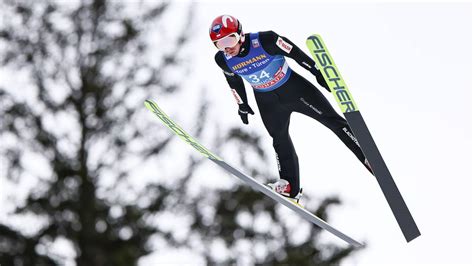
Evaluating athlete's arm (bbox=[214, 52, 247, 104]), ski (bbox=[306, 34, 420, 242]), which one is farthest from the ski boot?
ski (bbox=[306, 34, 420, 242])

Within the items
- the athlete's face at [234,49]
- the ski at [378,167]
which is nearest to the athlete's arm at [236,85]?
the athlete's face at [234,49]

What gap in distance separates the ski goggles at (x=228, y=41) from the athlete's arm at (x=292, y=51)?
286 millimetres

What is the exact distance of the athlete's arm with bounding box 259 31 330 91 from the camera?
24.2 ft

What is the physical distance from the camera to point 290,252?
22.6 m

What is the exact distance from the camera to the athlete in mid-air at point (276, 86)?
7.38 meters

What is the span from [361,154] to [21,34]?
13.1 meters

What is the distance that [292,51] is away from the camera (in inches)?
291

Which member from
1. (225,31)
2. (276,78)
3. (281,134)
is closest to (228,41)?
(225,31)

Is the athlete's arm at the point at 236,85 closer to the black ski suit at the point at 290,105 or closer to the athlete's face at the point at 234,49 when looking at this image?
the black ski suit at the point at 290,105

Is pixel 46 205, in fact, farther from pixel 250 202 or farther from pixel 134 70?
pixel 250 202

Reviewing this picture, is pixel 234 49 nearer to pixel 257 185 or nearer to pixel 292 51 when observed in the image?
pixel 292 51

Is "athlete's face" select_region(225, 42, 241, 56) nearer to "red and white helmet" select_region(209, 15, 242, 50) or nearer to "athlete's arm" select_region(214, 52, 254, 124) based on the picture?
"red and white helmet" select_region(209, 15, 242, 50)

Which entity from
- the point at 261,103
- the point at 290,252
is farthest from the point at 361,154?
the point at 290,252

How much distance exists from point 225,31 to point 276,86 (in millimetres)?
931
